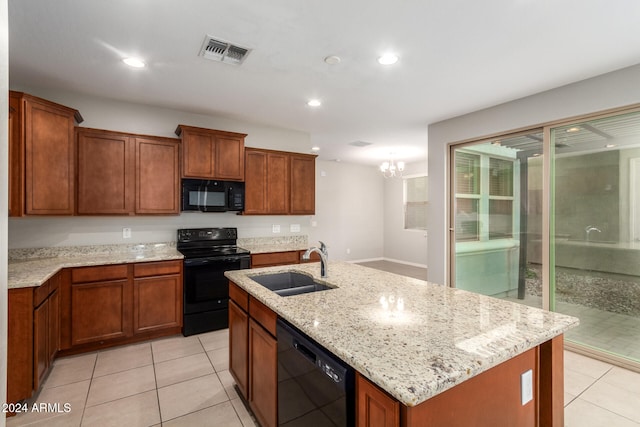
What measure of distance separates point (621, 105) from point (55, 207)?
5183mm

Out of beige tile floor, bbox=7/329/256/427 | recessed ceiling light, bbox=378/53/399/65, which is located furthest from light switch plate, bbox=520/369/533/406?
recessed ceiling light, bbox=378/53/399/65

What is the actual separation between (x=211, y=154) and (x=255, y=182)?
69 centimetres

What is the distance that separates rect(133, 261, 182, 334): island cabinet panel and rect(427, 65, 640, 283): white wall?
3337 millimetres

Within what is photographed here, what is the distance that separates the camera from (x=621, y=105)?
2.66 m

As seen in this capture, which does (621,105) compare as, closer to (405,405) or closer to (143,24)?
(405,405)

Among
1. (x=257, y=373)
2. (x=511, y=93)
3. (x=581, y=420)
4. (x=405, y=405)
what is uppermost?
Result: (x=511, y=93)

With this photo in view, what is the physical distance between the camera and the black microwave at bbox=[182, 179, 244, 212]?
3.63 meters

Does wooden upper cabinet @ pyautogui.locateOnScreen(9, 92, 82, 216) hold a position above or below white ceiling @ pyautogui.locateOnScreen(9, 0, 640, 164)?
below

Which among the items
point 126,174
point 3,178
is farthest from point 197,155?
point 3,178

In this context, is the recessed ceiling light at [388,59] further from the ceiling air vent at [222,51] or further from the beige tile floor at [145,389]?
the beige tile floor at [145,389]

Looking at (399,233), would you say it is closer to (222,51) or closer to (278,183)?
(278,183)

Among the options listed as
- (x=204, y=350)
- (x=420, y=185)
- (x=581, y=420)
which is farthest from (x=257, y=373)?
(x=420, y=185)

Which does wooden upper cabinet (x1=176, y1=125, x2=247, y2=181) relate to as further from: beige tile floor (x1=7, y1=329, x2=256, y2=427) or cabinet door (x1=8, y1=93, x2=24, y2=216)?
beige tile floor (x1=7, y1=329, x2=256, y2=427)

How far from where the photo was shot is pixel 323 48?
7.73 feet
